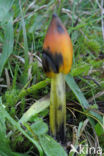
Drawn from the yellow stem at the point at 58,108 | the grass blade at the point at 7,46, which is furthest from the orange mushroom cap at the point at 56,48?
the grass blade at the point at 7,46

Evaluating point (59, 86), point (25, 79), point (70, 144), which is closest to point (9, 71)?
point (25, 79)

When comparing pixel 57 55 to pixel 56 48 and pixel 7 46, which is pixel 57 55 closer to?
pixel 56 48

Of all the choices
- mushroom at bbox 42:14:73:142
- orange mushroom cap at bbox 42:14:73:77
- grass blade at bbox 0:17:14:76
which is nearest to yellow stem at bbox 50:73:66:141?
mushroom at bbox 42:14:73:142

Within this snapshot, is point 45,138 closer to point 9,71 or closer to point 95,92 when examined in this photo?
point 95,92

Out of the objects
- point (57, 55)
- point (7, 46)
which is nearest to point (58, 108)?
point (57, 55)

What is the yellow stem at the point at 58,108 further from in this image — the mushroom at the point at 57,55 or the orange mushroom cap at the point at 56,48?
the orange mushroom cap at the point at 56,48
